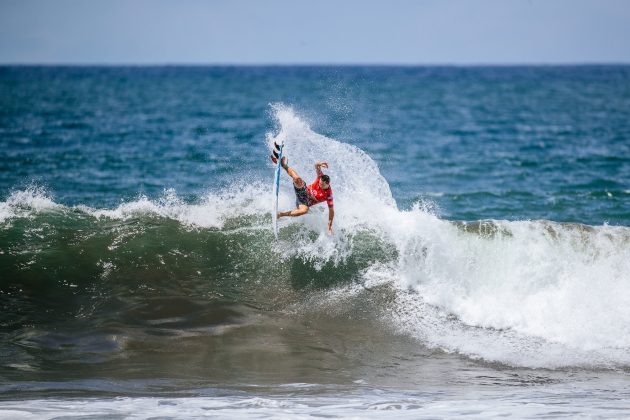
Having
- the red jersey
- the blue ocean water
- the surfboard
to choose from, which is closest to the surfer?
the red jersey

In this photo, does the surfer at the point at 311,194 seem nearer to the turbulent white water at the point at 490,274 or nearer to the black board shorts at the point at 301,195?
the black board shorts at the point at 301,195

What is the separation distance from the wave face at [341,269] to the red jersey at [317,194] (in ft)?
2.68

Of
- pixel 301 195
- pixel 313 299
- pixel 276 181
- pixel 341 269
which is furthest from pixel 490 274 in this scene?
pixel 276 181

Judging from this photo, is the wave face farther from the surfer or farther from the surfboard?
the surfer

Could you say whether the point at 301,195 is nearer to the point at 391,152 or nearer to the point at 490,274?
the point at 490,274

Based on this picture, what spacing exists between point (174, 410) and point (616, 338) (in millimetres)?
6956

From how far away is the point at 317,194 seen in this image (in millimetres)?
13047

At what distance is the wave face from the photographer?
11.4 meters

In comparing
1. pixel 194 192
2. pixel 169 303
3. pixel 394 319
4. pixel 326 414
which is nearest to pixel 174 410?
pixel 326 414

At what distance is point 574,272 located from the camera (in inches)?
508

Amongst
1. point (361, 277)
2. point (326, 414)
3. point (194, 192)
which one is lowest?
point (326, 414)

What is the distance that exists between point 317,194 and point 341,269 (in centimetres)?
149

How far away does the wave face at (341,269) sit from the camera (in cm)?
1138

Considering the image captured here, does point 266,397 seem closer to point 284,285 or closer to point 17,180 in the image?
point 284,285
